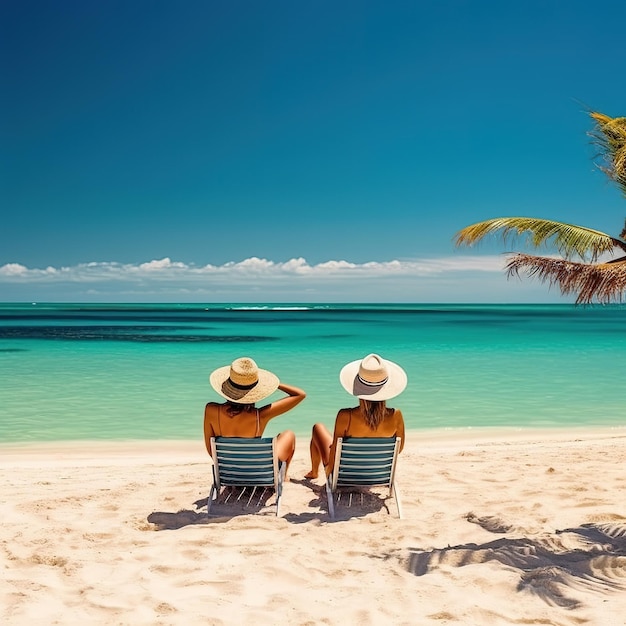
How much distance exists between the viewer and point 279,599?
357 cm

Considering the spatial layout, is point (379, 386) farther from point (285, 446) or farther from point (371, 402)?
point (285, 446)

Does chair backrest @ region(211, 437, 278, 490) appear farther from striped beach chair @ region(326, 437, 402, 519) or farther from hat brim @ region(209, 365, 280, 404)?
striped beach chair @ region(326, 437, 402, 519)

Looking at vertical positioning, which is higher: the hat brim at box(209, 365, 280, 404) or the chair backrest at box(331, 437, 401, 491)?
the hat brim at box(209, 365, 280, 404)

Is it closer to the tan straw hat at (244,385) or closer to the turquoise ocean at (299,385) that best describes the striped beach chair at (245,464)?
the tan straw hat at (244,385)

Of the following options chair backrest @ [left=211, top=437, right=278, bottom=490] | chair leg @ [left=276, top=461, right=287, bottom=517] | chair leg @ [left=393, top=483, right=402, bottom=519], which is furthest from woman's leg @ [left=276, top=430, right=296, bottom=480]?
chair leg @ [left=393, top=483, right=402, bottom=519]

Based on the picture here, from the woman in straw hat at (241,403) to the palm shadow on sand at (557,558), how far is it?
1825 millimetres

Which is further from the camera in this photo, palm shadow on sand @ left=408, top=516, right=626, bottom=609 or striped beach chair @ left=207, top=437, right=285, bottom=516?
striped beach chair @ left=207, top=437, right=285, bottom=516

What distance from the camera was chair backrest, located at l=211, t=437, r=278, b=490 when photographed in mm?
5273

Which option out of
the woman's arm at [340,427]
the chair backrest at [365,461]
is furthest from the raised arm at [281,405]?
the chair backrest at [365,461]

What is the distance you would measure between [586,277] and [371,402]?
2094 millimetres

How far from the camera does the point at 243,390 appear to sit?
5.44m

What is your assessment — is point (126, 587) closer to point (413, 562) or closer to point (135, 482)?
point (413, 562)

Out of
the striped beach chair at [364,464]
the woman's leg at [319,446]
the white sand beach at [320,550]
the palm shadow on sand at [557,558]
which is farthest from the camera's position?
the woman's leg at [319,446]

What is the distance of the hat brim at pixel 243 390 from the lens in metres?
5.39
